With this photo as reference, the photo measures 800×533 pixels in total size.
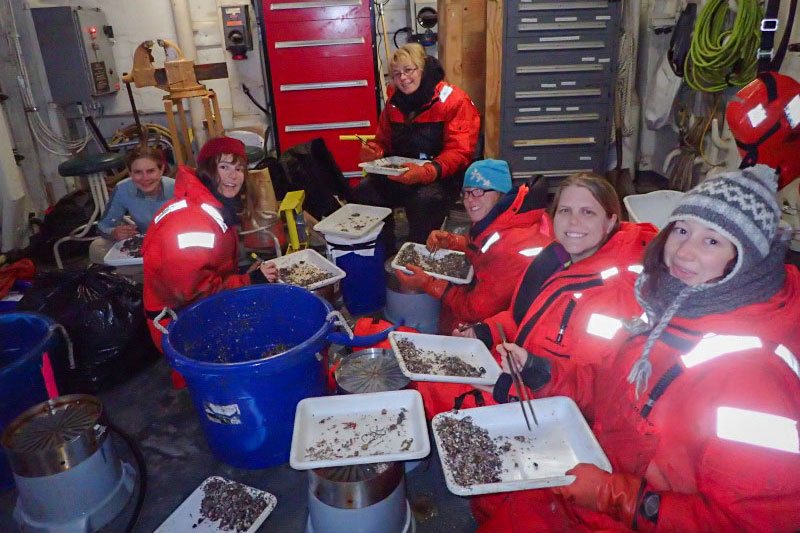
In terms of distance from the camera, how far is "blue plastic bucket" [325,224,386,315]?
2.95 metres

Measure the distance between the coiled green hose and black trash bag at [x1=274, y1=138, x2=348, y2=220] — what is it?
8.70 feet

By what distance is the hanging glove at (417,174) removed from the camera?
330 centimetres

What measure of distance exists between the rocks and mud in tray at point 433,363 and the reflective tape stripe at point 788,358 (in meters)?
0.91

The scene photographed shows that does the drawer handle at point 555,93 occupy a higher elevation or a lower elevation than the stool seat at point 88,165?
higher

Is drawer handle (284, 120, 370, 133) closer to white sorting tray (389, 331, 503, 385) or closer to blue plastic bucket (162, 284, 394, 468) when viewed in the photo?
blue plastic bucket (162, 284, 394, 468)

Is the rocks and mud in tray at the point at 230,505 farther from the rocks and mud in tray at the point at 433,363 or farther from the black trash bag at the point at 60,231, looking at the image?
the black trash bag at the point at 60,231

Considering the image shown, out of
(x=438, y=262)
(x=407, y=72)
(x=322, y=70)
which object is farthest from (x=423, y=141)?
(x=322, y=70)

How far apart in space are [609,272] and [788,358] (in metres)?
0.53

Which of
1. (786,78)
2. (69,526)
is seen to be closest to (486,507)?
(69,526)

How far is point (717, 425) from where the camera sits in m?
1.06

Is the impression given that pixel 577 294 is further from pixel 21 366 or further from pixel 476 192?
pixel 21 366

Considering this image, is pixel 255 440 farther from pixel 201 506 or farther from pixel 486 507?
pixel 486 507

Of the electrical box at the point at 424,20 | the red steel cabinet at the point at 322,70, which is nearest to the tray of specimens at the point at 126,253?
the red steel cabinet at the point at 322,70

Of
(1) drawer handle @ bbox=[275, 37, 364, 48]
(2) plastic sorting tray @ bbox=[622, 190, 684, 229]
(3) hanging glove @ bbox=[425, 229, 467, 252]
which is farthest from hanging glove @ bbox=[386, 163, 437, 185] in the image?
(1) drawer handle @ bbox=[275, 37, 364, 48]
